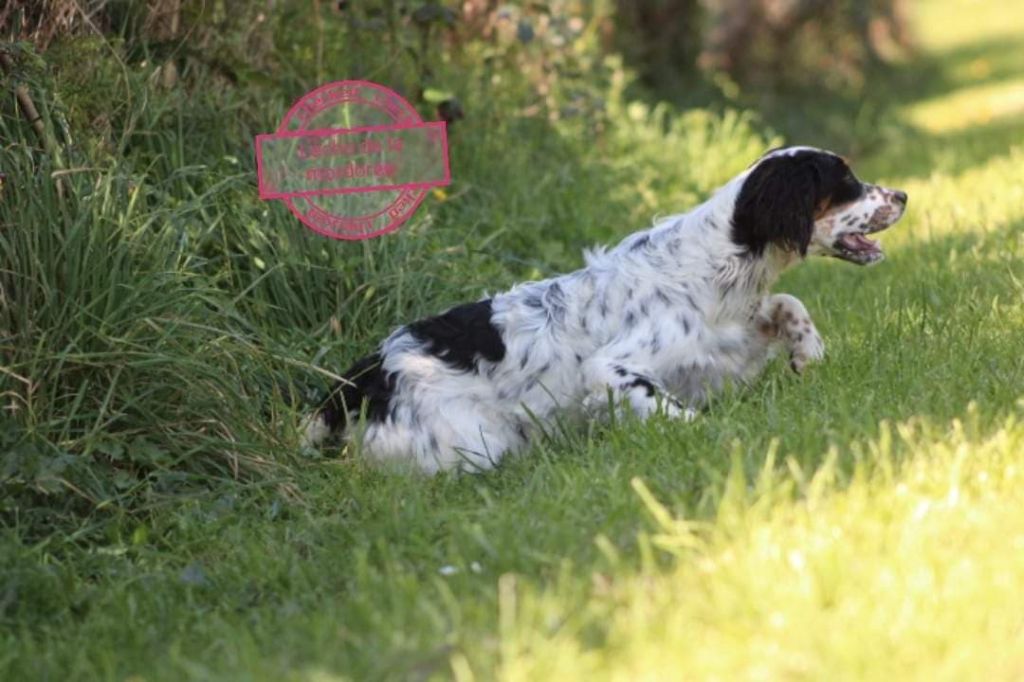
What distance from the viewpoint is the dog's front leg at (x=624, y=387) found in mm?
4930

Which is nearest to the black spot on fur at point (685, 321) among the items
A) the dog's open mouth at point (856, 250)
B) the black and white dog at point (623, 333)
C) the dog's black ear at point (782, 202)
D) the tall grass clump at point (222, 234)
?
the black and white dog at point (623, 333)

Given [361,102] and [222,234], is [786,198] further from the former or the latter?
[361,102]

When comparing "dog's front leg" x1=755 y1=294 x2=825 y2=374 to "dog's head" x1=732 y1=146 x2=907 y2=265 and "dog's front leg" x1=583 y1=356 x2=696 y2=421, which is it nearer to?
"dog's head" x1=732 y1=146 x2=907 y2=265

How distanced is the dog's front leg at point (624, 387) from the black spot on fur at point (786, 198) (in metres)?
0.62

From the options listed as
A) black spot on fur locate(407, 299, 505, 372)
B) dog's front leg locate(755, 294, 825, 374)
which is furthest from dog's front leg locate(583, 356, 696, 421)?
dog's front leg locate(755, 294, 825, 374)

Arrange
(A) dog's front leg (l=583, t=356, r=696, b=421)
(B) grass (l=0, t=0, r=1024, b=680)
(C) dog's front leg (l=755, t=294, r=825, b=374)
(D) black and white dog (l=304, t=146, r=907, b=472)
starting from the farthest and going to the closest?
(C) dog's front leg (l=755, t=294, r=825, b=374) < (D) black and white dog (l=304, t=146, r=907, b=472) < (A) dog's front leg (l=583, t=356, r=696, b=421) < (B) grass (l=0, t=0, r=1024, b=680)

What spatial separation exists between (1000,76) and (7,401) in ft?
42.8

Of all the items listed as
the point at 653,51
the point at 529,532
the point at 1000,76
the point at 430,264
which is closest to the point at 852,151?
the point at 653,51

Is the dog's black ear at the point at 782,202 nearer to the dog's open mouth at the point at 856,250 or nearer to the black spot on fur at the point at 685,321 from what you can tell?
the dog's open mouth at the point at 856,250

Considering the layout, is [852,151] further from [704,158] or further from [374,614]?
[374,614]

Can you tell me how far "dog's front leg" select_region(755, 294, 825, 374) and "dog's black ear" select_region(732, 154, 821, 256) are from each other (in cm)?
23

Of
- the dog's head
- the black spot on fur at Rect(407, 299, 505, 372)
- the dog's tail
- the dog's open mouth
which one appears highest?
the dog's head

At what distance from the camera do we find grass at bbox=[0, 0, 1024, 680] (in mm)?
3131

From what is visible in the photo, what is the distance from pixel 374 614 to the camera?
3.32 meters
